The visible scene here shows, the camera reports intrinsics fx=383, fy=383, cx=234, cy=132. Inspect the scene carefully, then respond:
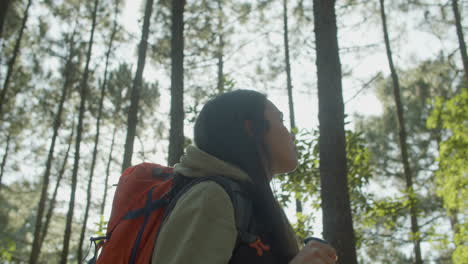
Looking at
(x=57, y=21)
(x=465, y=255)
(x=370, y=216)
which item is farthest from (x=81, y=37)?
(x=465, y=255)

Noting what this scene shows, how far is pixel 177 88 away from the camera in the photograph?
20.0 feet

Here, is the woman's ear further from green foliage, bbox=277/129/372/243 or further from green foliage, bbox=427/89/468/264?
green foliage, bbox=427/89/468/264

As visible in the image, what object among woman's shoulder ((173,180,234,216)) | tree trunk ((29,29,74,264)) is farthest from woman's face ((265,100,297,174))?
tree trunk ((29,29,74,264))

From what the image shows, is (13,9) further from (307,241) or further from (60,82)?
(307,241)

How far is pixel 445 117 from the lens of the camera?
6621 mm

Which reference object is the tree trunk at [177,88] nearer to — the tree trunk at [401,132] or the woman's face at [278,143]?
the woman's face at [278,143]

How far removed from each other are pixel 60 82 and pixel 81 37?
2371 mm

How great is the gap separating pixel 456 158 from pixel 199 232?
6.70 meters

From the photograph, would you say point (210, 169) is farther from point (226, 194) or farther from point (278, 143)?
point (278, 143)

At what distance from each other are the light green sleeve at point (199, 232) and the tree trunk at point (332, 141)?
2480 mm

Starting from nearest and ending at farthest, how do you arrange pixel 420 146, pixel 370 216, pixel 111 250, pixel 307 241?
pixel 111 250 → pixel 307 241 → pixel 370 216 → pixel 420 146

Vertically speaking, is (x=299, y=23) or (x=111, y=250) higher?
(x=299, y=23)

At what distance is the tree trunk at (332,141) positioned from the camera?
11.1 feet

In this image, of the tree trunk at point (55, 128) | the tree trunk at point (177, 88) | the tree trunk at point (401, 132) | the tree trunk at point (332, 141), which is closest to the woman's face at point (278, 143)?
the tree trunk at point (332, 141)
